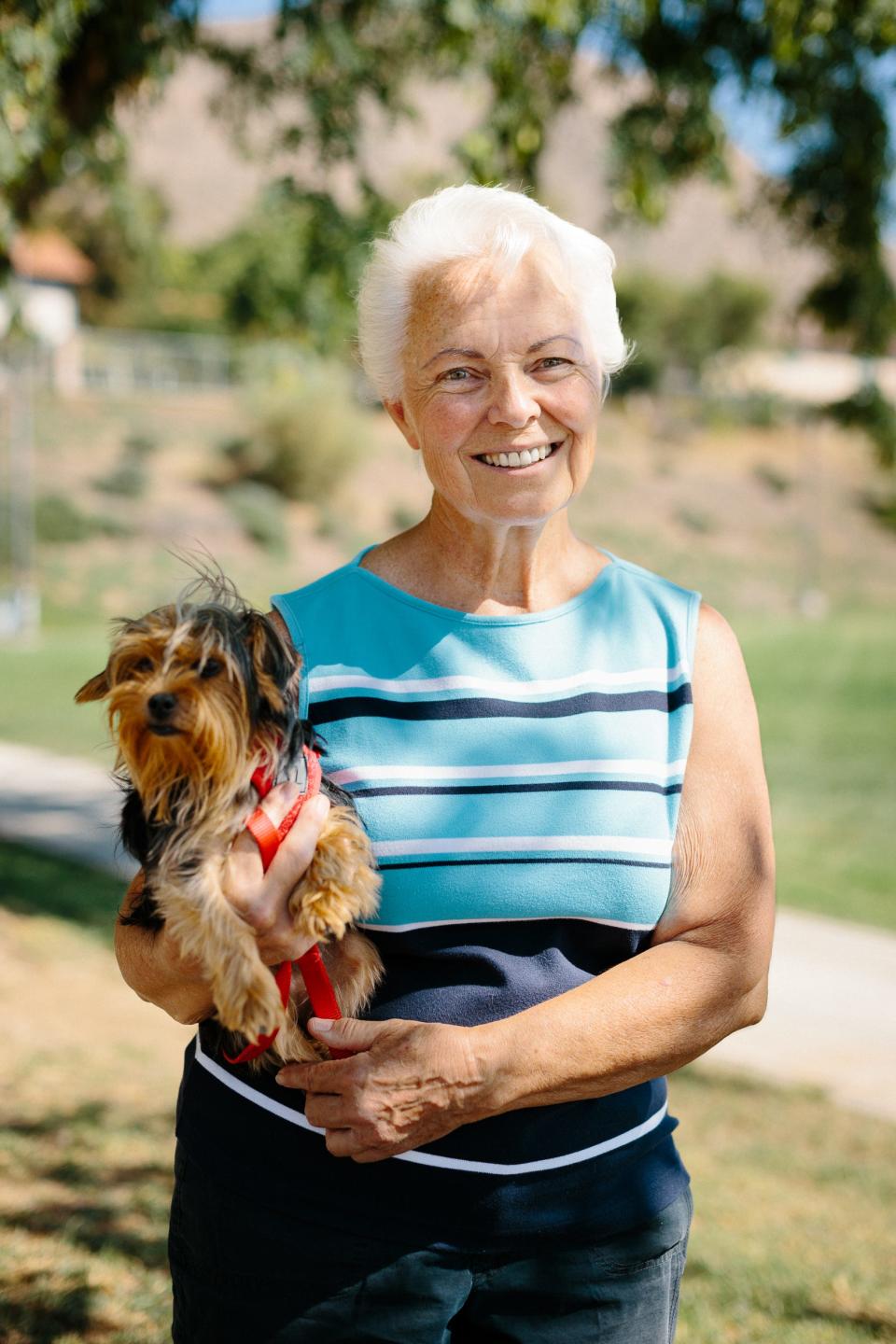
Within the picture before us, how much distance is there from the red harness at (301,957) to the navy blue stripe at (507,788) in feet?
0.26

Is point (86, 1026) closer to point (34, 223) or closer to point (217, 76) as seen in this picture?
point (34, 223)

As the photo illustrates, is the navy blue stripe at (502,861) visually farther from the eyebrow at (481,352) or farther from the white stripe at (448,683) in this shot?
the eyebrow at (481,352)

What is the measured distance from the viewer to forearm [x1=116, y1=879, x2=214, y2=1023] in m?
2.12

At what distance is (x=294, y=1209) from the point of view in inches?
80.3

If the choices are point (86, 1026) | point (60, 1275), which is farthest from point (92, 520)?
point (60, 1275)

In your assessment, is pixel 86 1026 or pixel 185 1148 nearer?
pixel 185 1148

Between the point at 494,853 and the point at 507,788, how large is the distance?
0.11 meters

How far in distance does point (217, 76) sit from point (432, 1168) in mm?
9192

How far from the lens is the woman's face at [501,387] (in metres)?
2.20

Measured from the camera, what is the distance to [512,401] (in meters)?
2.18

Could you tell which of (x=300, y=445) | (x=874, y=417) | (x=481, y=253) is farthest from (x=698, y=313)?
(x=481, y=253)

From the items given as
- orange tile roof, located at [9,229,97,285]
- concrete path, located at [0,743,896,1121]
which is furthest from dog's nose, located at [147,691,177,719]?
orange tile roof, located at [9,229,97,285]

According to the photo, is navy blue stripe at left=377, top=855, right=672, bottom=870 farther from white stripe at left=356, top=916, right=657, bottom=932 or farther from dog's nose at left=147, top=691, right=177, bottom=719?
dog's nose at left=147, top=691, right=177, bottom=719

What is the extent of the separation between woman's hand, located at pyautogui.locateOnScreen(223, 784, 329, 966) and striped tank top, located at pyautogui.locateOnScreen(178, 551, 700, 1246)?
4.3 inches
